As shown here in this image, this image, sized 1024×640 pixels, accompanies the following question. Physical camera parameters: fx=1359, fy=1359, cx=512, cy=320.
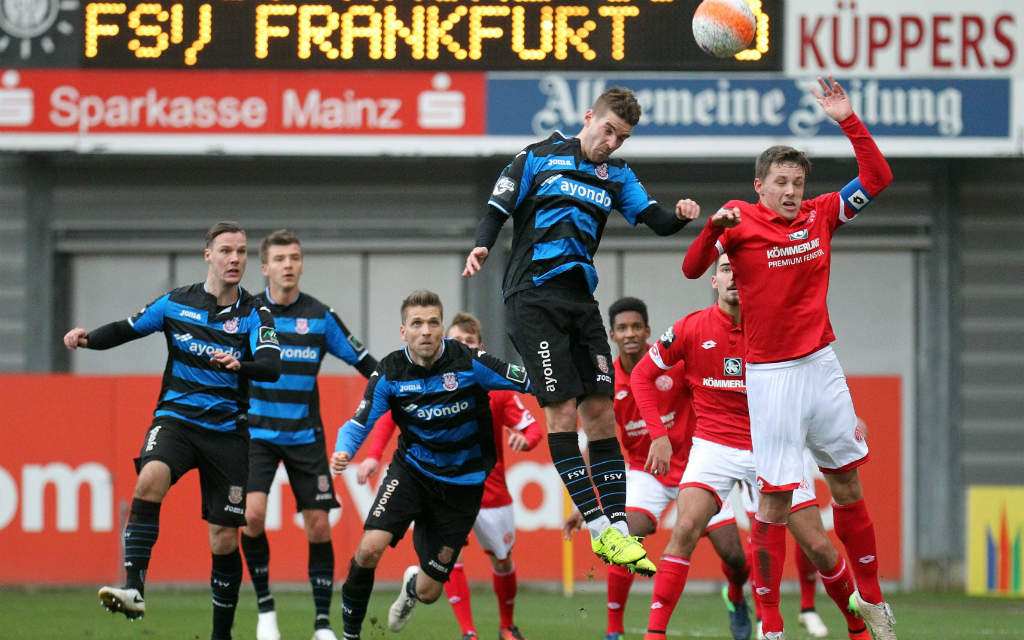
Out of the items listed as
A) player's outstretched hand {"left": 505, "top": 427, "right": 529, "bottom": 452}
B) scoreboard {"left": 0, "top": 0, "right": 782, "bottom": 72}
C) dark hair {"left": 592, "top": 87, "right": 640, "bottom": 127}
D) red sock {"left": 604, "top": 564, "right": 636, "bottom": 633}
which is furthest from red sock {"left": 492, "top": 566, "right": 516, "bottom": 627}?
scoreboard {"left": 0, "top": 0, "right": 782, "bottom": 72}

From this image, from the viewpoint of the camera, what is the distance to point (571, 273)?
619 cm

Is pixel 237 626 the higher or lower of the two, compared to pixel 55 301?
lower

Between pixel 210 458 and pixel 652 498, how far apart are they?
2.58 meters

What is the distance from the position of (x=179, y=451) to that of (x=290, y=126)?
5402 mm

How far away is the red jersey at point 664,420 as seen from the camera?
27.0 feet

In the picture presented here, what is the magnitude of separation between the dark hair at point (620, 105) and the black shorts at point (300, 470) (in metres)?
3.29

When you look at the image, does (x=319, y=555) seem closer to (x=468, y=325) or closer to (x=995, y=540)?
(x=468, y=325)

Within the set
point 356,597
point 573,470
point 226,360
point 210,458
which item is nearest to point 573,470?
point 573,470

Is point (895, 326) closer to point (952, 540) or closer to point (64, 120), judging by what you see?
point (952, 540)

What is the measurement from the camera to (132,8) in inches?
444

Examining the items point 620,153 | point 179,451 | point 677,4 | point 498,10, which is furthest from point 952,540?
point 179,451

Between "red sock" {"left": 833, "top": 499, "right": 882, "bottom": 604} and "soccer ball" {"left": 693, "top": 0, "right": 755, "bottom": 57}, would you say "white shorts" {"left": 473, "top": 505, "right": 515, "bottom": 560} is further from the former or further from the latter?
"soccer ball" {"left": 693, "top": 0, "right": 755, "bottom": 57}

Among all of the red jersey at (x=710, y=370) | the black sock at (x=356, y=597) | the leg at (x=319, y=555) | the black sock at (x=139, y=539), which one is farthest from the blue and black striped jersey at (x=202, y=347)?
the red jersey at (x=710, y=370)

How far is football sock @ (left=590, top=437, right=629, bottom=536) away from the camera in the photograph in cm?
621
